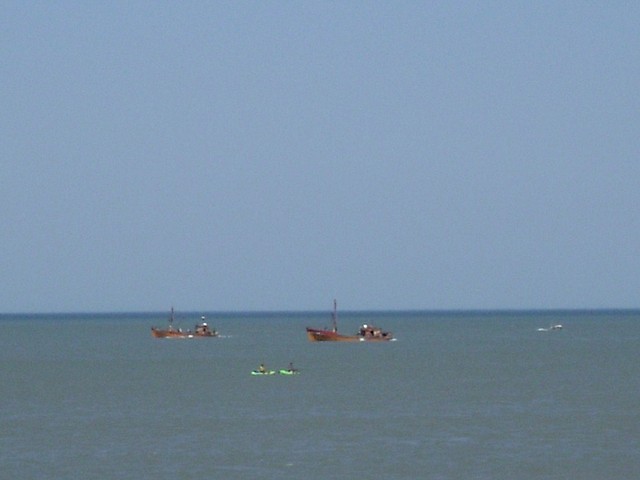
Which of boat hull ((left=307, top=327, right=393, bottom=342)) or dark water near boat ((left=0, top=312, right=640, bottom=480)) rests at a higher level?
boat hull ((left=307, top=327, right=393, bottom=342))

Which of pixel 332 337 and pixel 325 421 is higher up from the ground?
pixel 332 337

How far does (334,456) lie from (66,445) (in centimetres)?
1094

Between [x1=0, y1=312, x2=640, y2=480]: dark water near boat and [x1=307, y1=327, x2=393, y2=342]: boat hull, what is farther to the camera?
[x1=307, y1=327, x2=393, y2=342]: boat hull

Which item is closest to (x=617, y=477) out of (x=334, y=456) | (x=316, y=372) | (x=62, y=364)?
(x=334, y=456)

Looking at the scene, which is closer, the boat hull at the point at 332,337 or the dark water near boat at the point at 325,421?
the dark water near boat at the point at 325,421

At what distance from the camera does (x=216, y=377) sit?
98.3 metres

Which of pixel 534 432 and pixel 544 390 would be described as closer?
pixel 534 432

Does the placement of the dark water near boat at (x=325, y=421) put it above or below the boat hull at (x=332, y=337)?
below

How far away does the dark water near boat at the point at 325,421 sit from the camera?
49.6 meters

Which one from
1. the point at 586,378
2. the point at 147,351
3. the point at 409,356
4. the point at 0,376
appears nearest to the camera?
the point at 586,378

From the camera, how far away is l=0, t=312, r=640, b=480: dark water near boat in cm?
4956

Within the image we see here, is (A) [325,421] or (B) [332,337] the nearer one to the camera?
(A) [325,421]

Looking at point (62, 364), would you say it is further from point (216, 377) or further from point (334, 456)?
point (334, 456)

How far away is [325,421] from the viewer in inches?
2522
